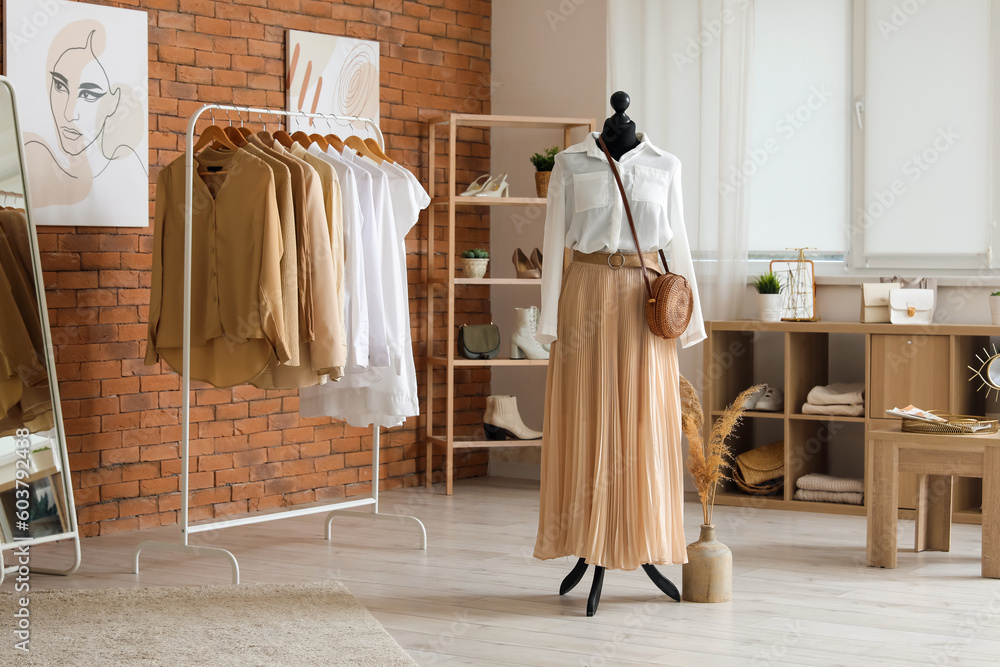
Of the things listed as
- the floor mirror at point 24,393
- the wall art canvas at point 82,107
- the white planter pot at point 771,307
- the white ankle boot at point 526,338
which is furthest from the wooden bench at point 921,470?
the wall art canvas at point 82,107

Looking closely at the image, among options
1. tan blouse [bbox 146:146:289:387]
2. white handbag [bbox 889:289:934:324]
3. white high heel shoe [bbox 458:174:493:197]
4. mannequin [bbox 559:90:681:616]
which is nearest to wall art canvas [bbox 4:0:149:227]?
tan blouse [bbox 146:146:289:387]

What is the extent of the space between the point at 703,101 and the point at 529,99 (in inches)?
41.2

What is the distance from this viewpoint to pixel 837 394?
5160mm

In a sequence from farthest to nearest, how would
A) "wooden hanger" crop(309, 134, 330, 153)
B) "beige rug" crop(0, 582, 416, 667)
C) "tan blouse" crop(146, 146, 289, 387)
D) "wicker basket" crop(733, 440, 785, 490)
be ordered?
"wicker basket" crop(733, 440, 785, 490), "wooden hanger" crop(309, 134, 330, 153), "tan blouse" crop(146, 146, 289, 387), "beige rug" crop(0, 582, 416, 667)

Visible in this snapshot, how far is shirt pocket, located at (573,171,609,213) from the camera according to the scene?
3445 millimetres

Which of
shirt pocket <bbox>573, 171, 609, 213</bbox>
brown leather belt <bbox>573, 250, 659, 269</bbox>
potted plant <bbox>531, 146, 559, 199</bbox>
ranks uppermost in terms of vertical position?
potted plant <bbox>531, 146, 559, 199</bbox>

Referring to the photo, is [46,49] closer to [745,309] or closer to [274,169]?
[274,169]

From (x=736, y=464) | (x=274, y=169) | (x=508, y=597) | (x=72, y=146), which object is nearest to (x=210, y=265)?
(x=274, y=169)

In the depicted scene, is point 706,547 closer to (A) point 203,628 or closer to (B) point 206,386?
(A) point 203,628

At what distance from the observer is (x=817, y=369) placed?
5.45m

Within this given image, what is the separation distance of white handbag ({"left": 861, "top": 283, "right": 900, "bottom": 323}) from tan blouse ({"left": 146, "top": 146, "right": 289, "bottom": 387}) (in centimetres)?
269

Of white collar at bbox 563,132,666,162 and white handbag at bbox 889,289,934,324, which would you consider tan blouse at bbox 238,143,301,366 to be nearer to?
white collar at bbox 563,132,666,162

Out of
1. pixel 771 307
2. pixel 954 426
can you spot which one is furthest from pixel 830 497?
pixel 954 426

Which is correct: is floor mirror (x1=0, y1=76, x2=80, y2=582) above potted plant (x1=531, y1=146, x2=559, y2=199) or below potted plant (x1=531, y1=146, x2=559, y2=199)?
below
